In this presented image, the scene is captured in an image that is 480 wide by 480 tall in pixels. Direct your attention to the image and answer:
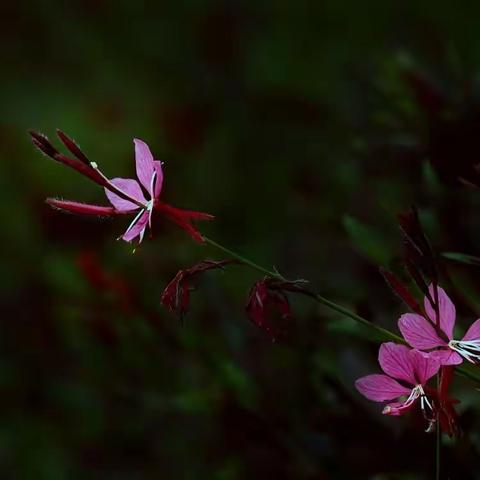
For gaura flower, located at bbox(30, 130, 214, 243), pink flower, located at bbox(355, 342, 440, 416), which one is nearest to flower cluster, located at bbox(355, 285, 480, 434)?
pink flower, located at bbox(355, 342, 440, 416)

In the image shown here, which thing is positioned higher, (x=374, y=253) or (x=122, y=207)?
(x=122, y=207)

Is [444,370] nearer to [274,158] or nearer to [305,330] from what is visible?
[305,330]

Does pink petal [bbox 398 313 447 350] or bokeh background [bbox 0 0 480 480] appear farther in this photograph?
bokeh background [bbox 0 0 480 480]

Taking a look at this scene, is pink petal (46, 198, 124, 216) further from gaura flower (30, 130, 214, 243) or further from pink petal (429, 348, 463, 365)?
pink petal (429, 348, 463, 365)

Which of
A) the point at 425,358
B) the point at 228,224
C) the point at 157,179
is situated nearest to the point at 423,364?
the point at 425,358

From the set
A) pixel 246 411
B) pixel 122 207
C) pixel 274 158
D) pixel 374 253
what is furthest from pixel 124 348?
pixel 274 158

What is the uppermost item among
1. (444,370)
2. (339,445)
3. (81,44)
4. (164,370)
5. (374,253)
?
(444,370)

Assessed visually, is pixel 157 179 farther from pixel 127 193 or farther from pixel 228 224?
pixel 228 224

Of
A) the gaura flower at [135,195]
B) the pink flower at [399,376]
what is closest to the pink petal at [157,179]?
the gaura flower at [135,195]
